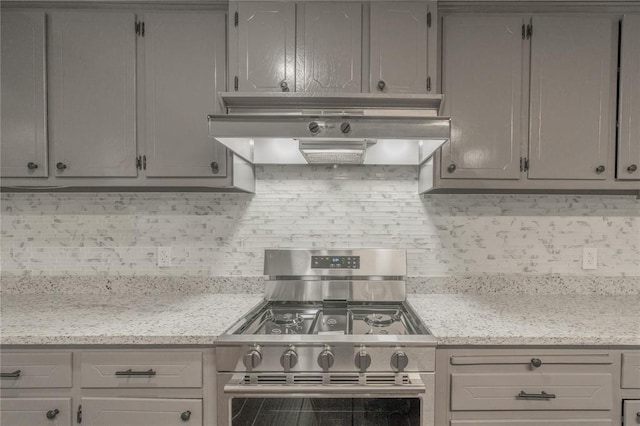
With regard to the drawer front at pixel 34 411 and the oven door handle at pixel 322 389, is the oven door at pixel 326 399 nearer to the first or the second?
the oven door handle at pixel 322 389

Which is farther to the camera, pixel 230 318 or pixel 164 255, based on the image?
pixel 164 255

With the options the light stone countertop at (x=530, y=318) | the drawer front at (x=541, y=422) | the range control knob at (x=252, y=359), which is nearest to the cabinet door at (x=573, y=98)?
the light stone countertop at (x=530, y=318)

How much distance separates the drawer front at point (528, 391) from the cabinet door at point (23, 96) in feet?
6.76

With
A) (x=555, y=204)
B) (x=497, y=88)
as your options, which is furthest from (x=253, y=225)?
(x=555, y=204)

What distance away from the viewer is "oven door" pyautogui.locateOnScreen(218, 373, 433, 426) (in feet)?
4.16

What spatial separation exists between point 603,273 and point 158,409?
2296 mm

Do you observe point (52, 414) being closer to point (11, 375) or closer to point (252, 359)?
point (11, 375)

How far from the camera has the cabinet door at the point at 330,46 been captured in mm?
1626

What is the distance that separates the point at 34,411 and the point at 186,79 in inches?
58.1

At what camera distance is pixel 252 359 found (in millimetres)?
1279

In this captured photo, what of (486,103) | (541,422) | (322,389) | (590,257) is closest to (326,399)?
(322,389)

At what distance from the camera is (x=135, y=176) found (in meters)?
1.68

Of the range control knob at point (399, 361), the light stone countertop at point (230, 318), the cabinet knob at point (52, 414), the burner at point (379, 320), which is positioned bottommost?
the cabinet knob at point (52, 414)

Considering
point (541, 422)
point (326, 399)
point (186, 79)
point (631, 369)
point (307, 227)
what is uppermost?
point (186, 79)
